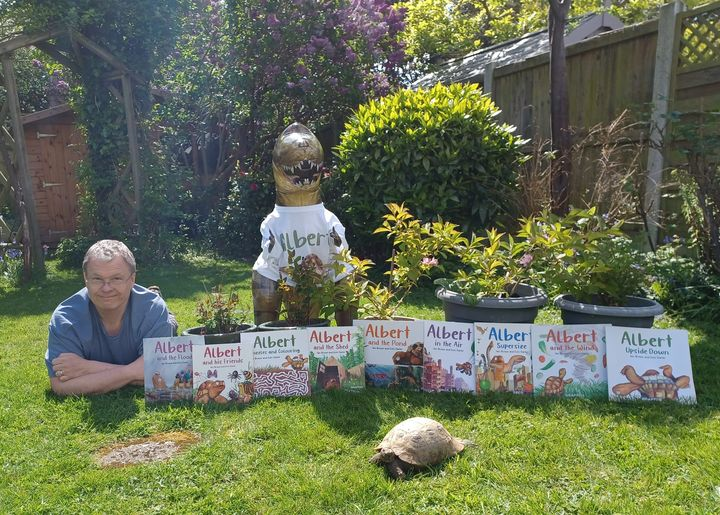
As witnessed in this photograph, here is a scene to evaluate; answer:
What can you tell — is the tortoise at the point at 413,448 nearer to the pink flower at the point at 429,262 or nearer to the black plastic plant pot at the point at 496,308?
the black plastic plant pot at the point at 496,308

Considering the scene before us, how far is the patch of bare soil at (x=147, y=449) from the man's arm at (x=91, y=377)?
62cm

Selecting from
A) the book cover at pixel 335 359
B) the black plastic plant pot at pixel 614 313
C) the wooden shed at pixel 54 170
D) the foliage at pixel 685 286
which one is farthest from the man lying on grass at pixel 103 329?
the wooden shed at pixel 54 170

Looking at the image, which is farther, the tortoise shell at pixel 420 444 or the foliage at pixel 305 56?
the foliage at pixel 305 56

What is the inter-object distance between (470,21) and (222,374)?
1497 centimetres

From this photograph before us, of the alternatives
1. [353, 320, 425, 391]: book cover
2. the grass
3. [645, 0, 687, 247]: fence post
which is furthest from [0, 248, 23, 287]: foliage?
[645, 0, 687, 247]: fence post

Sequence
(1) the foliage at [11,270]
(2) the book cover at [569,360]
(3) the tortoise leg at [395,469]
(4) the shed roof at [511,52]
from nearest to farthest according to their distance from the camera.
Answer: (3) the tortoise leg at [395,469] < (2) the book cover at [569,360] < (1) the foliage at [11,270] < (4) the shed roof at [511,52]

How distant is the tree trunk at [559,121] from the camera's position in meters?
6.38

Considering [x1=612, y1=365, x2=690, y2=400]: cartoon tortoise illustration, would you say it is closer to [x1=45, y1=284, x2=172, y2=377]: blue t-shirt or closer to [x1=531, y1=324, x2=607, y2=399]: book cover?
[x1=531, y1=324, x2=607, y2=399]: book cover

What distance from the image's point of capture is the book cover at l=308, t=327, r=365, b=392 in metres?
3.41

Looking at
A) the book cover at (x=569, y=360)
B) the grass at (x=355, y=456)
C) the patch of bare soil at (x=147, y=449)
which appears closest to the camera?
the grass at (x=355, y=456)

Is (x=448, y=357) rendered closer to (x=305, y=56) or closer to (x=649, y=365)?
(x=649, y=365)

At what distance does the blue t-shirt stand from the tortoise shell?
1.72m

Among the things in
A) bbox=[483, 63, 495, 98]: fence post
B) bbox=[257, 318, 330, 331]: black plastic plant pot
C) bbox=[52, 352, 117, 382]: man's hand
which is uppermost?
bbox=[483, 63, 495, 98]: fence post

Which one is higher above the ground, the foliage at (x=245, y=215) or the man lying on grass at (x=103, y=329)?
the foliage at (x=245, y=215)
